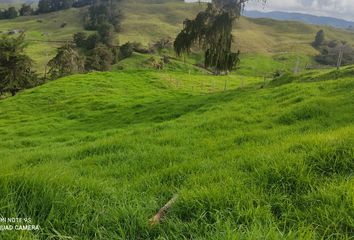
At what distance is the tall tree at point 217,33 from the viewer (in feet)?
146

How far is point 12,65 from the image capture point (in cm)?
5403

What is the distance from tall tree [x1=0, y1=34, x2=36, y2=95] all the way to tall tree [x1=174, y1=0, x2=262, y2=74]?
2611 centimetres

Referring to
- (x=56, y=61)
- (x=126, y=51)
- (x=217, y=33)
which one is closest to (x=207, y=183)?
(x=217, y=33)

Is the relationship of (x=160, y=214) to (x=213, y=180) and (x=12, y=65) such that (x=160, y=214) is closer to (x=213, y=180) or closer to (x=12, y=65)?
(x=213, y=180)

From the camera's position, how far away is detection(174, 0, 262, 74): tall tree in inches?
1747

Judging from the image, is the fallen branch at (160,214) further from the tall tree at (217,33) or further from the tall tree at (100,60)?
the tall tree at (100,60)

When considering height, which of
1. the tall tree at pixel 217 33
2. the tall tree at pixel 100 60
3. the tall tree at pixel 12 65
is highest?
the tall tree at pixel 217 33

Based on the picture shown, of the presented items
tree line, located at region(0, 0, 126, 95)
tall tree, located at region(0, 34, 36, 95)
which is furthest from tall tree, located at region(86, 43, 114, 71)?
tall tree, located at region(0, 34, 36, 95)

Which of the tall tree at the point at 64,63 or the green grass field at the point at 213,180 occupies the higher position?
the green grass field at the point at 213,180

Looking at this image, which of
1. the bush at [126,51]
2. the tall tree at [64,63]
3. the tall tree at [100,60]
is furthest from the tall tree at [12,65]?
the bush at [126,51]

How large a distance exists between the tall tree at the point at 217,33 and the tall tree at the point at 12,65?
26.1 metres

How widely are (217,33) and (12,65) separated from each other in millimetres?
31573

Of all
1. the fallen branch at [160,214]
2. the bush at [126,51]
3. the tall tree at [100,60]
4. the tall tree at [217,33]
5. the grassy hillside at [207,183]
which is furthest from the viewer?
the bush at [126,51]

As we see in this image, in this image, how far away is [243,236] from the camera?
407 cm
